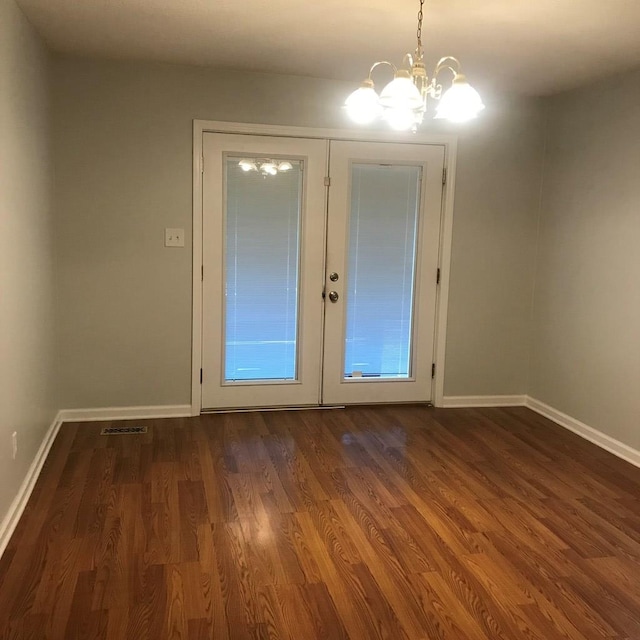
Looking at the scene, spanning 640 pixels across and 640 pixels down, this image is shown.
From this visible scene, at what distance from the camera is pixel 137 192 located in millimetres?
4094

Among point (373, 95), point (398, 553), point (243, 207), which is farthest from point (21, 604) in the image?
point (243, 207)

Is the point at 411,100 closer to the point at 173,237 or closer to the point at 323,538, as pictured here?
the point at 323,538

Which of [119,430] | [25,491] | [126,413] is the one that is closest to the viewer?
[25,491]

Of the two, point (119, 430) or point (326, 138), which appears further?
point (326, 138)

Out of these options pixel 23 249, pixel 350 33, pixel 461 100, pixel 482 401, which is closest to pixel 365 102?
pixel 461 100

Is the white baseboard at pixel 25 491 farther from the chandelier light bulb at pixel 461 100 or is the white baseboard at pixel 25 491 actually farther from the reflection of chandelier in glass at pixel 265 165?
the chandelier light bulb at pixel 461 100

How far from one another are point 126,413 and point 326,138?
92.4 inches

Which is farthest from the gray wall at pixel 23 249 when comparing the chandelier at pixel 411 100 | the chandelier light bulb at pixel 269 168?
the chandelier at pixel 411 100

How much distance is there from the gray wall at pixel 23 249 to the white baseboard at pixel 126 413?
38 cm

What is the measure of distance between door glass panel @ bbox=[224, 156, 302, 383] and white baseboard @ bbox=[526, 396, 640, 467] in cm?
191

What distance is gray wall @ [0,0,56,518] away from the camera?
2.61m

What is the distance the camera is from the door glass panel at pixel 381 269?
14.7ft

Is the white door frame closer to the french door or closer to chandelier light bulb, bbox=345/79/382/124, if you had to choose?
the french door

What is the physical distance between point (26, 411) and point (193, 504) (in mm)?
950
